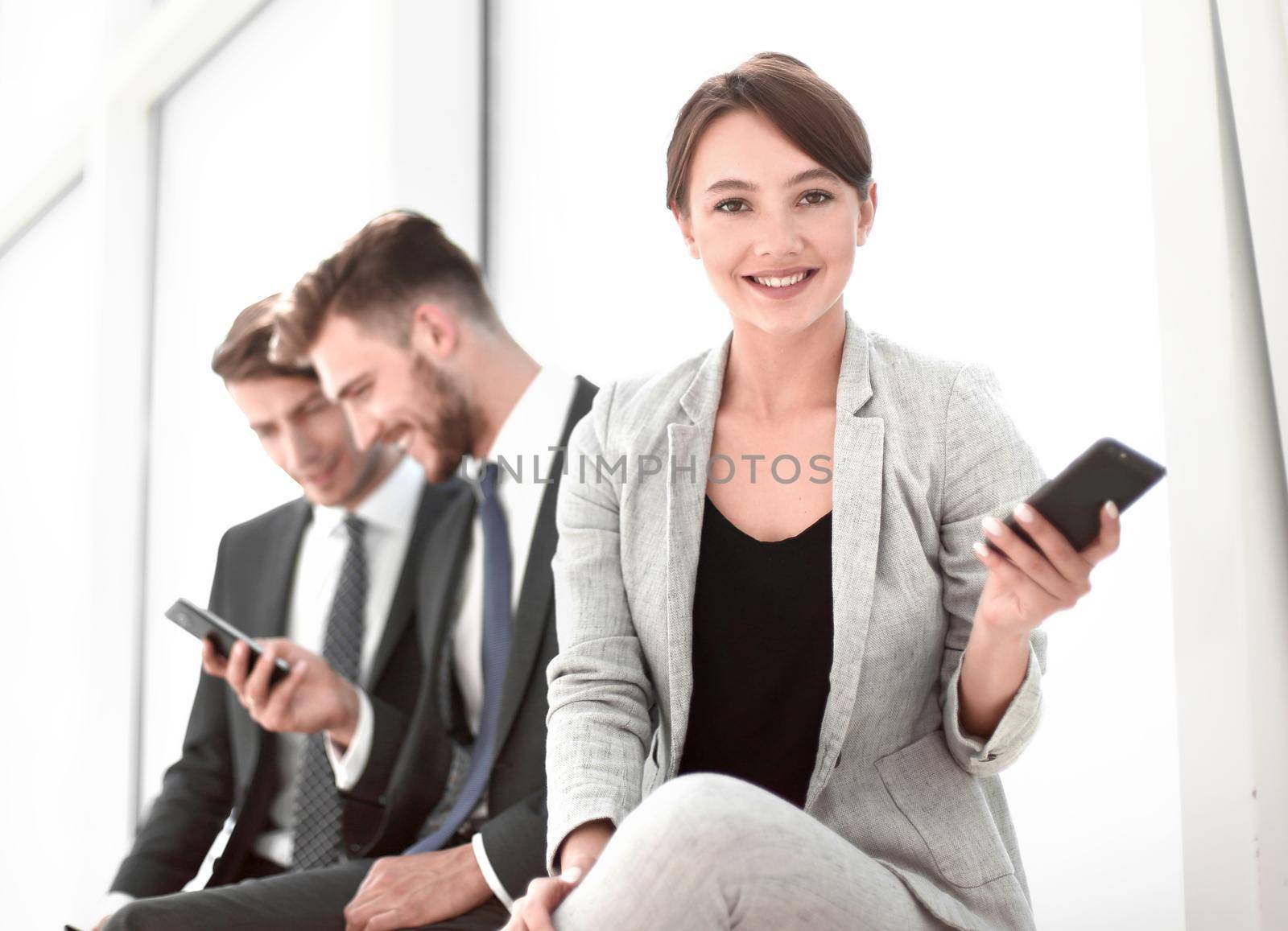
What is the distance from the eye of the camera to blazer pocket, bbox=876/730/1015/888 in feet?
3.98

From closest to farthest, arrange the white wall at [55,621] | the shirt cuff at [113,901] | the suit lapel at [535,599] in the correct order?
the suit lapel at [535,599]
the shirt cuff at [113,901]
the white wall at [55,621]

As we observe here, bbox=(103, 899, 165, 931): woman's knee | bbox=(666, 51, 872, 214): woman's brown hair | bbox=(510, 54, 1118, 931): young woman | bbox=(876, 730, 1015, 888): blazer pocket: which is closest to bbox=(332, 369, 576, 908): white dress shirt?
bbox=(103, 899, 165, 931): woman's knee

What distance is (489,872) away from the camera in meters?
1.82

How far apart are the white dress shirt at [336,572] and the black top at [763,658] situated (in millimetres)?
943

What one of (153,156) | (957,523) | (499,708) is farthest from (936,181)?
(153,156)

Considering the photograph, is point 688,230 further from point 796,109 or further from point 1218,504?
point 1218,504

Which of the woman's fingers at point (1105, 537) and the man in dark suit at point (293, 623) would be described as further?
the man in dark suit at point (293, 623)

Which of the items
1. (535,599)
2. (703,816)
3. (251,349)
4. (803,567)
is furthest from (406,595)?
(703,816)

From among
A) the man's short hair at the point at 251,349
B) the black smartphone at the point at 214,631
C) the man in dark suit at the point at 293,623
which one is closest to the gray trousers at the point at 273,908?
the man in dark suit at the point at 293,623

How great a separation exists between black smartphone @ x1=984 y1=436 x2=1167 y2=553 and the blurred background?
280 millimetres

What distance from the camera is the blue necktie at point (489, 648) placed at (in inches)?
77.9

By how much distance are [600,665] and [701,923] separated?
41 cm

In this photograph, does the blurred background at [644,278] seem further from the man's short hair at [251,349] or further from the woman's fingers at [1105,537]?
the woman's fingers at [1105,537]

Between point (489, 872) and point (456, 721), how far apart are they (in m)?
0.31
